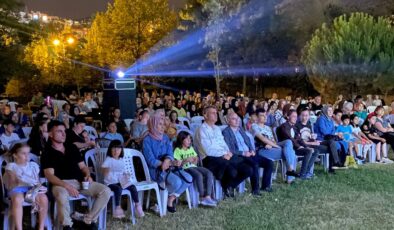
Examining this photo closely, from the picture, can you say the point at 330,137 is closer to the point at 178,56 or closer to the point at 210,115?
the point at 210,115

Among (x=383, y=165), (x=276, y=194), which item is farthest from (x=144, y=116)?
(x=383, y=165)

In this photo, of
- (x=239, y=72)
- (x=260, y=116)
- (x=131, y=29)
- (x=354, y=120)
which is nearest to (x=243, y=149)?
(x=260, y=116)

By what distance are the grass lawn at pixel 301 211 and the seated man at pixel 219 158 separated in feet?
0.83

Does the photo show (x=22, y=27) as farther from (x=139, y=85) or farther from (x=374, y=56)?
(x=374, y=56)

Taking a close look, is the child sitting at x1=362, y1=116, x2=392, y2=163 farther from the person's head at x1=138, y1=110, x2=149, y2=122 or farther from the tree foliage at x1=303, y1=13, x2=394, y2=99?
the tree foliage at x1=303, y1=13, x2=394, y2=99

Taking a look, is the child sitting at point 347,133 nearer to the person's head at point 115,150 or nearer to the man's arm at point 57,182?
the person's head at point 115,150

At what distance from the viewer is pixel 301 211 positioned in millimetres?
5129

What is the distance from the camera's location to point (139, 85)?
2556 cm

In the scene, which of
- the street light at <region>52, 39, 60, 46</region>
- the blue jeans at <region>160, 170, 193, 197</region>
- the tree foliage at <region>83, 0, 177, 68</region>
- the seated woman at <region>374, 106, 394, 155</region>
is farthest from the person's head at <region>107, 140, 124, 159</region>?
the street light at <region>52, 39, 60, 46</region>

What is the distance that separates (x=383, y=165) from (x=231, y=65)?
15.3 meters

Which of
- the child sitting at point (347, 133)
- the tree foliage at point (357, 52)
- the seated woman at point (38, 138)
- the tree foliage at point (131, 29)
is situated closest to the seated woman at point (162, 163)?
the seated woman at point (38, 138)

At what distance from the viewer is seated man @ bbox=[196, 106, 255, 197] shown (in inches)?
225

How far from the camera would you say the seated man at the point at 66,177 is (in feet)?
13.7

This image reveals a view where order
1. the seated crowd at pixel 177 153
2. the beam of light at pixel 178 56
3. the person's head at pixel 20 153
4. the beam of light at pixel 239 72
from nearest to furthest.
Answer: the person's head at pixel 20 153 < the seated crowd at pixel 177 153 < the beam of light at pixel 239 72 < the beam of light at pixel 178 56
